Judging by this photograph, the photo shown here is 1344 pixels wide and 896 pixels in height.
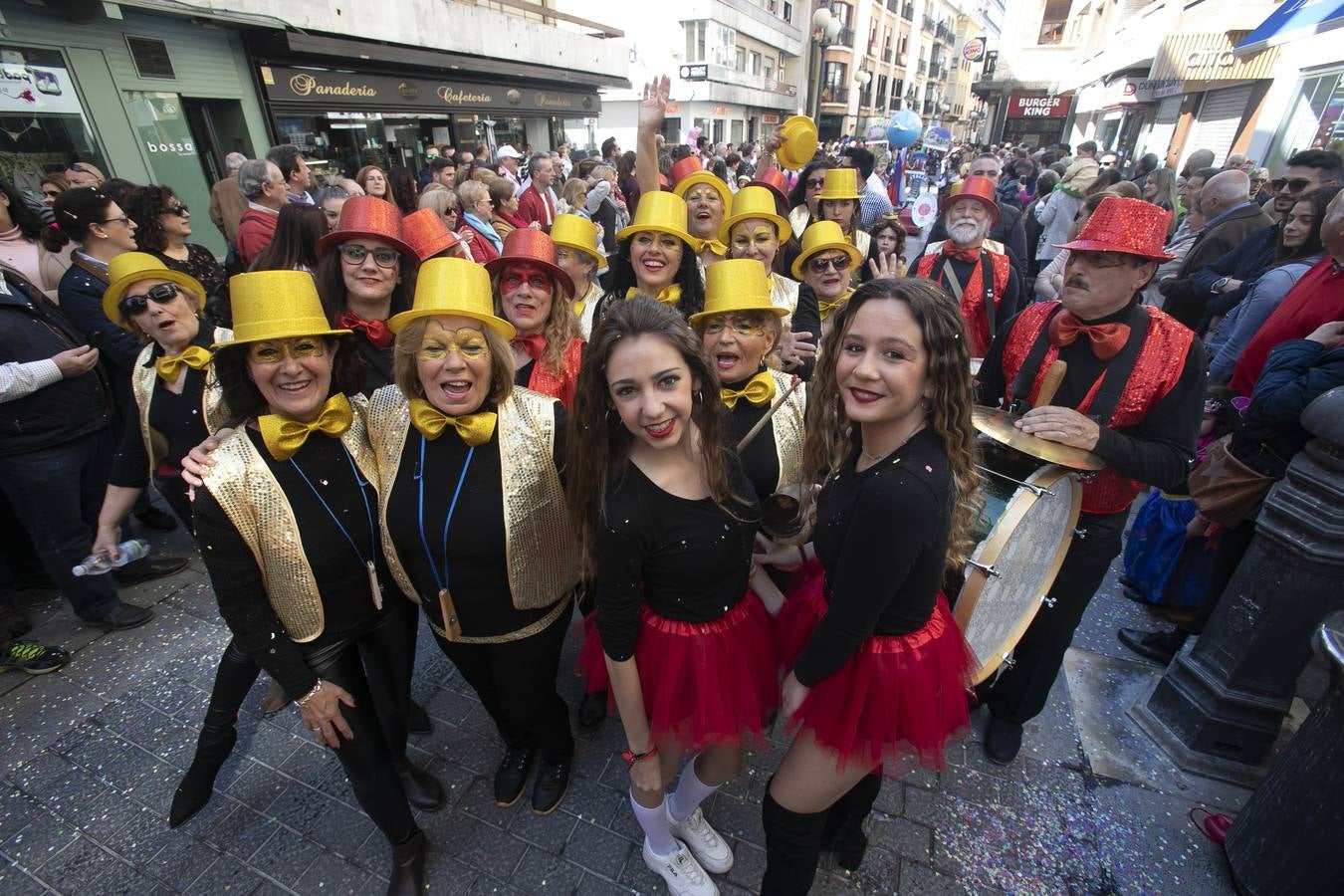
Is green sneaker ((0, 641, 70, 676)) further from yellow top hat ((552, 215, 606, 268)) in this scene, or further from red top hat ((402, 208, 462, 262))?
yellow top hat ((552, 215, 606, 268))

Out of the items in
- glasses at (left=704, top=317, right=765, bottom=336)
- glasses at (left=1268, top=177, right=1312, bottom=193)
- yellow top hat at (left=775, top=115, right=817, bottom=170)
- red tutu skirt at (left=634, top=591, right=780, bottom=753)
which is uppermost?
yellow top hat at (left=775, top=115, right=817, bottom=170)

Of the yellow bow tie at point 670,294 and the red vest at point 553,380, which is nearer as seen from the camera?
the red vest at point 553,380

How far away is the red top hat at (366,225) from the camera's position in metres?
2.89

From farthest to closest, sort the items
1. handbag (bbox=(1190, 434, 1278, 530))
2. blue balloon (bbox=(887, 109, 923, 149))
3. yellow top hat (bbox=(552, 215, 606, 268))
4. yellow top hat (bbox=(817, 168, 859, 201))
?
blue balloon (bbox=(887, 109, 923, 149)) → yellow top hat (bbox=(817, 168, 859, 201)) → yellow top hat (bbox=(552, 215, 606, 268)) → handbag (bbox=(1190, 434, 1278, 530))

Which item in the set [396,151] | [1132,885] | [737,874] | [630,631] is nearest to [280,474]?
[630,631]

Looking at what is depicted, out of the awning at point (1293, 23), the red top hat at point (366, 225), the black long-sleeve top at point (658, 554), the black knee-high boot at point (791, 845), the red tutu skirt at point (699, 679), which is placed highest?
the awning at point (1293, 23)

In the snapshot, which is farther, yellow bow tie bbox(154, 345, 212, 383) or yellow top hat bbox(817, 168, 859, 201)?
yellow top hat bbox(817, 168, 859, 201)

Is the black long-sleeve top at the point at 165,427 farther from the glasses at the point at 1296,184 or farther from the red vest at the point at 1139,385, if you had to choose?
the glasses at the point at 1296,184

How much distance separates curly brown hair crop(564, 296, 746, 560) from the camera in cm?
176

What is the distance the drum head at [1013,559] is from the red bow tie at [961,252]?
241cm

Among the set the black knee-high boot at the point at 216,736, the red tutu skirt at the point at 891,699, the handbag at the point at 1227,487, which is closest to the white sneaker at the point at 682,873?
the red tutu skirt at the point at 891,699

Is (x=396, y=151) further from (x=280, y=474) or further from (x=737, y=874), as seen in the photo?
(x=737, y=874)

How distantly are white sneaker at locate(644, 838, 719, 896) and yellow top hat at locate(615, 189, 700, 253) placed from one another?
2941mm

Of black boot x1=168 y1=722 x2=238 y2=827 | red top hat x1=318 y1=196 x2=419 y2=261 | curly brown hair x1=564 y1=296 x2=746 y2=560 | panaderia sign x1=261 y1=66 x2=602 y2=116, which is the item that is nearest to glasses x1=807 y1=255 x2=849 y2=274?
curly brown hair x1=564 y1=296 x2=746 y2=560
